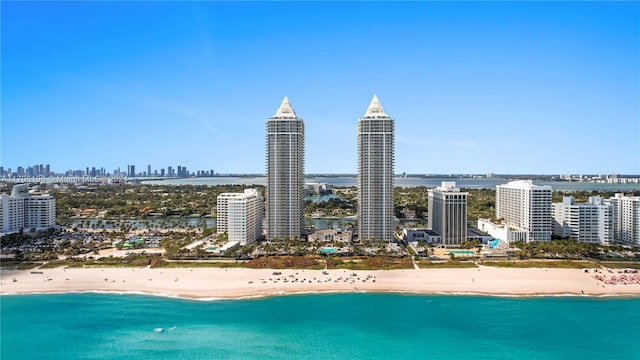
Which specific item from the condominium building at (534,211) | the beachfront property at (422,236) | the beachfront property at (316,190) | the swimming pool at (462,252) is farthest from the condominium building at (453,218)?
the beachfront property at (316,190)

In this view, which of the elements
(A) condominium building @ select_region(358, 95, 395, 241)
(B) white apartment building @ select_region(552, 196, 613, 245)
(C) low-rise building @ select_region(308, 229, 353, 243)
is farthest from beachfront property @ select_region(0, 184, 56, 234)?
(B) white apartment building @ select_region(552, 196, 613, 245)

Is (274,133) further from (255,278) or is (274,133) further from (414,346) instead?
(414,346)

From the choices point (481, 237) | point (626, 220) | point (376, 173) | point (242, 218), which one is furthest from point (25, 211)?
point (626, 220)

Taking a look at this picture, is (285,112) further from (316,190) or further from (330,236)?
(316,190)

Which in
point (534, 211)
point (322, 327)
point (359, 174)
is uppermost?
point (359, 174)

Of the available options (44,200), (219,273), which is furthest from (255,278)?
(44,200)

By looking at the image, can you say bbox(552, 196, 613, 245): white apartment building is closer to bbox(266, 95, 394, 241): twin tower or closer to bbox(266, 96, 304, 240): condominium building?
Answer: bbox(266, 95, 394, 241): twin tower
